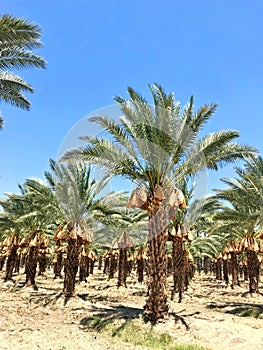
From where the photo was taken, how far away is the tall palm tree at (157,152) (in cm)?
1109

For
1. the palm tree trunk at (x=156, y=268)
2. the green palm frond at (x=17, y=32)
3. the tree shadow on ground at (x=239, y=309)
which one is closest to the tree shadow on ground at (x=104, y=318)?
the palm tree trunk at (x=156, y=268)

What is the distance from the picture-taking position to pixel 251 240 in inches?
821

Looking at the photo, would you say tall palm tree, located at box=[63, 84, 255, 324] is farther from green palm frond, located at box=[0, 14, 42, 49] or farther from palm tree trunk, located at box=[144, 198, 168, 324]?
green palm frond, located at box=[0, 14, 42, 49]

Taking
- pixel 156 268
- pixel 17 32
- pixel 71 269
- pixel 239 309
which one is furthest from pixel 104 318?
pixel 17 32

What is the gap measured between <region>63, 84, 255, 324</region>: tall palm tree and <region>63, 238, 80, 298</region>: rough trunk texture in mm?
6067

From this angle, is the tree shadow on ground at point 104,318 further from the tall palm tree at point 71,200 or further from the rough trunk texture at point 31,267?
the rough trunk texture at point 31,267

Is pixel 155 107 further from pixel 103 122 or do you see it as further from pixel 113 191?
pixel 113 191

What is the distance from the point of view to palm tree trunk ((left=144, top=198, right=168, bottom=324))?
1096 centimetres

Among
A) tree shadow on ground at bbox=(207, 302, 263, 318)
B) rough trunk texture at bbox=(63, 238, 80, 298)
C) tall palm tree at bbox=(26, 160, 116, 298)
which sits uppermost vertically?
tall palm tree at bbox=(26, 160, 116, 298)

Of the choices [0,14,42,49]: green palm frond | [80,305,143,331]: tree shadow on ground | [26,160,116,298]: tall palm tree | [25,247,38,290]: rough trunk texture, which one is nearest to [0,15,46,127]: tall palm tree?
[0,14,42,49]: green palm frond

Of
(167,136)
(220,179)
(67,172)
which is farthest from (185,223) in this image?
(167,136)

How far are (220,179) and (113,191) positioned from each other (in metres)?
6.30

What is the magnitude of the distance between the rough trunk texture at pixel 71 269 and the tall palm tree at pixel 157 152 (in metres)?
6.07

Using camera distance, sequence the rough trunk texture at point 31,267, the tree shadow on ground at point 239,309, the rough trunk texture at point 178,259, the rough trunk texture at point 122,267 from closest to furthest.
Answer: the tree shadow on ground at point 239,309, the rough trunk texture at point 178,259, the rough trunk texture at point 31,267, the rough trunk texture at point 122,267
